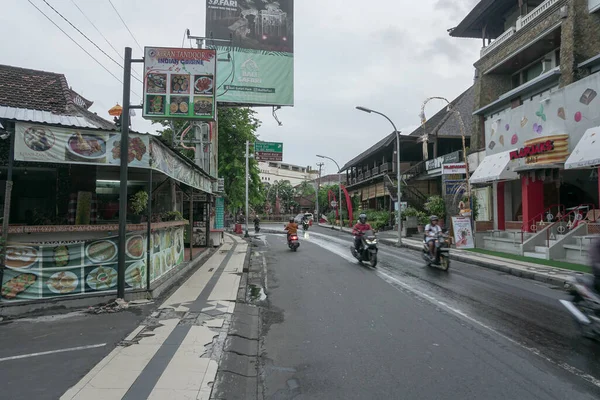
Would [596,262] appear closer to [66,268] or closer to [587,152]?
[66,268]

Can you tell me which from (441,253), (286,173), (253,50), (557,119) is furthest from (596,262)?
(286,173)

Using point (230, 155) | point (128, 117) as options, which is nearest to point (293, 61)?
point (230, 155)

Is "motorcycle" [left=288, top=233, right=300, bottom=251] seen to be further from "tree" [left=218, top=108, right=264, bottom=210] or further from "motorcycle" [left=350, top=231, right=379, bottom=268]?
"tree" [left=218, top=108, right=264, bottom=210]

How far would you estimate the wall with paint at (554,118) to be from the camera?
14.8 metres

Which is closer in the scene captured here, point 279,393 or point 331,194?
point 279,393

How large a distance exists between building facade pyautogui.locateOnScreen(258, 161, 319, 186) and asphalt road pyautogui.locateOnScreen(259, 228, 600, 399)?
338 feet

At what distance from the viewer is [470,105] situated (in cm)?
3262

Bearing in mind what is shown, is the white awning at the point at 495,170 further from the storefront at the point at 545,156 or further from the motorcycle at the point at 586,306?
the motorcycle at the point at 586,306

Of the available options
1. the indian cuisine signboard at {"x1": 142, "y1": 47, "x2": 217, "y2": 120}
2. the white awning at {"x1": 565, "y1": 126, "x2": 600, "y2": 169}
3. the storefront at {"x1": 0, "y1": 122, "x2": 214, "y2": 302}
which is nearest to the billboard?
the indian cuisine signboard at {"x1": 142, "y1": 47, "x2": 217, "y2": 120}

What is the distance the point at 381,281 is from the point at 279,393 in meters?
6.80

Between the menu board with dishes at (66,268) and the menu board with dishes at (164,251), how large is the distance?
0.76 metres

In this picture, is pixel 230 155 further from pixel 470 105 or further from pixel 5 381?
pixel 5 381

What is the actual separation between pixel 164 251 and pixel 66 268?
273 centimetres

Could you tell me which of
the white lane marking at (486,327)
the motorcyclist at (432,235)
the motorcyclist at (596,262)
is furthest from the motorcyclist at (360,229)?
the motorcyclist at (596,262)
